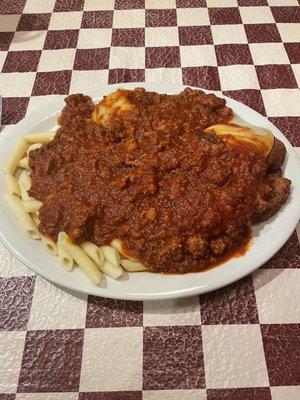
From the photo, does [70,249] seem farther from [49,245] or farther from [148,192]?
[148,192]

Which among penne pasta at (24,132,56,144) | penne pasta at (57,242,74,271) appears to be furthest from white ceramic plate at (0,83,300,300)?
penne pasta at (24,132,56,144)

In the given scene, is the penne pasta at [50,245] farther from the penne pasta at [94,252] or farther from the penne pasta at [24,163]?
the penne pasta at [24,163]

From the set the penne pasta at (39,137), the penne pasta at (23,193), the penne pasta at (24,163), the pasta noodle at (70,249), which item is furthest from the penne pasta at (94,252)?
the penne pasta at (39,137)

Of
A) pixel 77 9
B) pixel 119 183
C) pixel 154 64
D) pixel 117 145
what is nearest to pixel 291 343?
pixel 119 183

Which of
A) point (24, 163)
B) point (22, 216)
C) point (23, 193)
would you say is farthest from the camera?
point (24, 163)

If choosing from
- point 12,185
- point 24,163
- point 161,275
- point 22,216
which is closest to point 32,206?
point 22,216

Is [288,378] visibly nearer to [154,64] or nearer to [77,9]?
[154,64]

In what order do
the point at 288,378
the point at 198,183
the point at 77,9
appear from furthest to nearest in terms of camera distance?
the point at 77,9
the point at 198,183
the point at 288,378
